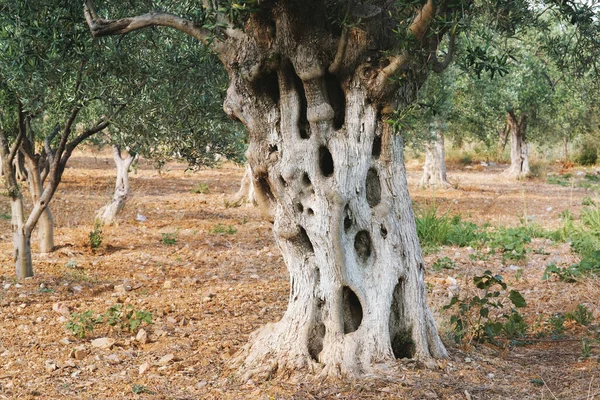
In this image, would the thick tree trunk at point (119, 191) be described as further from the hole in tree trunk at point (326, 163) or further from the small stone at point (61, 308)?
the hole in tree trunk at point (326, 163)

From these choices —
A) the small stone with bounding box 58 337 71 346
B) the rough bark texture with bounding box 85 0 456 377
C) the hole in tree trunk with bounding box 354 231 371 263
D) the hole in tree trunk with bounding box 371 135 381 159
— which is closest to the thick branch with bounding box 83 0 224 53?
the rough bark texture with bounding box 85 0 456 377

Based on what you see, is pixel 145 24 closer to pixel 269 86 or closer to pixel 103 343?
pixel 269 86

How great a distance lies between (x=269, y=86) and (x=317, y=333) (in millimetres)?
2020

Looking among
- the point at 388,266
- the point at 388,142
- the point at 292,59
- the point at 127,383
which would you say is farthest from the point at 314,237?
the point at 127,383

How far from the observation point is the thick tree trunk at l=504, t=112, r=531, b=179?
84.1ft

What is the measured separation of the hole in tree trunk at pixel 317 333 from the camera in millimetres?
5492

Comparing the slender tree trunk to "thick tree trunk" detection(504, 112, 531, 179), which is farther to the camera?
"thick tree trunk" detection(504, 112, 531, 179)

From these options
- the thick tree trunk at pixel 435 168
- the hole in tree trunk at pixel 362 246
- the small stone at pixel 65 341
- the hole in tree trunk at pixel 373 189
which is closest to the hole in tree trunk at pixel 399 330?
the hole in tree trunk at pixel 362 246

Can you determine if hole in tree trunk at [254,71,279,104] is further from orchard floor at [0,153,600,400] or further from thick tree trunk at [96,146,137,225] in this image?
thick tree trunk at [96,146,137,225]

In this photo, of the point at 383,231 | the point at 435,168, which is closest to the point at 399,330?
the point at 383,231

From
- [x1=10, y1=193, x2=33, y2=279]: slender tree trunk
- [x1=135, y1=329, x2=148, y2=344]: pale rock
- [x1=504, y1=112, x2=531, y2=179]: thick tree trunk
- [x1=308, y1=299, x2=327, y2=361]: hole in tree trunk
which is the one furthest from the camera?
[x1=504, y1=112, x2=531, y2=179]: thick tree trunk

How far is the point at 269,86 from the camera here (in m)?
5.69

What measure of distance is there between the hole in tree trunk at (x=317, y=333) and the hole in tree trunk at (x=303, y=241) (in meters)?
0.42

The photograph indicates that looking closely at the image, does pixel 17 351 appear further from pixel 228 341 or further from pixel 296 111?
pixel 296 111
